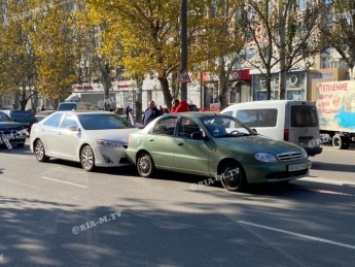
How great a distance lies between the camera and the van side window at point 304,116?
488 inches

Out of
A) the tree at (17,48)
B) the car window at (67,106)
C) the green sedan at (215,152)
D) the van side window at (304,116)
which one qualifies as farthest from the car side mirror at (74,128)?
the tree at (17,48)

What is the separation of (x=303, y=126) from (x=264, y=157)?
4301 mm

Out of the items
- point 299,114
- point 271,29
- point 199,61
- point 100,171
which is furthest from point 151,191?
point 271,29

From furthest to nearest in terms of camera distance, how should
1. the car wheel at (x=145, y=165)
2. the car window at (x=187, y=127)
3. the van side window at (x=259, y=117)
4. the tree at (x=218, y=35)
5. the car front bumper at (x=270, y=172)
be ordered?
the tree at (x=218, y=35) < the van side window at (x=259, y=117) < the car wheel at (x=145, y=165) < the car window at (x=187, y=127) < the car front bumper at (x=270, y=172)

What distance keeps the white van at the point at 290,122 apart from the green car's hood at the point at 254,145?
10.1 ft

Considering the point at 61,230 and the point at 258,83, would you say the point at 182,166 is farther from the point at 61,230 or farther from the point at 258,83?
the point at 258,83

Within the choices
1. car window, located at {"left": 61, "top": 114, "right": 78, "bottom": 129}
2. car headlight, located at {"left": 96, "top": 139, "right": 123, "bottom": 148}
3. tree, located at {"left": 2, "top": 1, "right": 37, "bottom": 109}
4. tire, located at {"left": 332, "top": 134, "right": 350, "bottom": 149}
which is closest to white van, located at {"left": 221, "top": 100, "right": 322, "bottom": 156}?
car headlight, located at {"left": 96, "top": 139, "right": 123, "bottom": 148}

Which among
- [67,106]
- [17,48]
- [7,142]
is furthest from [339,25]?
[17,48]

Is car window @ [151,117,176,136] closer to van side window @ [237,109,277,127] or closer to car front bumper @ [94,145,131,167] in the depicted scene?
car front bumper @ [94,145,131,167]

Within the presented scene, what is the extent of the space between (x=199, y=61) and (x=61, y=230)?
15.6 meters

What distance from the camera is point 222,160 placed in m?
9.00

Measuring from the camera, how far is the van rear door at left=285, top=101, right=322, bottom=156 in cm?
1231

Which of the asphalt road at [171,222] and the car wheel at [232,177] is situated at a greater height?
the car wheel at [232,177]

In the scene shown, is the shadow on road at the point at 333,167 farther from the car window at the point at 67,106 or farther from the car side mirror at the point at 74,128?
the car window at the point at 67,106
